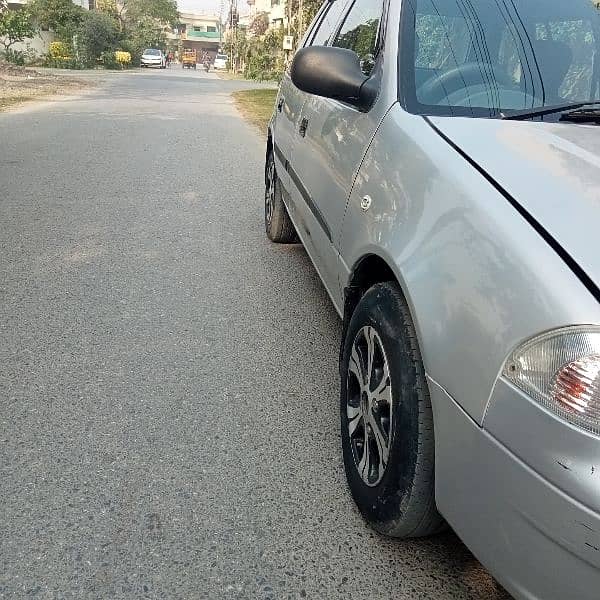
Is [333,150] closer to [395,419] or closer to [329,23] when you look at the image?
[395,419]

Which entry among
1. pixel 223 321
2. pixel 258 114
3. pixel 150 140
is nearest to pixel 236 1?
pixel 258 114

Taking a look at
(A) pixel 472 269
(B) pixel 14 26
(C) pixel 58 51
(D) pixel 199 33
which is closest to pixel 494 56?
(A) pixel 472 269

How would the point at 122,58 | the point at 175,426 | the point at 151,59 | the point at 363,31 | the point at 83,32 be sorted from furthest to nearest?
the point at 151,59 → the point at 122,58 → the point at 83,32 → the point at 363,31 → the point at 175,426

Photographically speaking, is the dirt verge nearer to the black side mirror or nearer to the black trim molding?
the black trim molding

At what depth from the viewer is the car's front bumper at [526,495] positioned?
1.32m

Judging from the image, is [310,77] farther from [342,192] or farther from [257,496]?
[257,496]

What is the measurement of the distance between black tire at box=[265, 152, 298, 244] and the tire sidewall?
9.24 ft

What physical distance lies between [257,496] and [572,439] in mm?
1278

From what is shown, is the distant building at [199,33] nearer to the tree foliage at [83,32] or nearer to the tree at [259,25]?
the tree at [259,25]

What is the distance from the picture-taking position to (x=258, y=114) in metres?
15.9

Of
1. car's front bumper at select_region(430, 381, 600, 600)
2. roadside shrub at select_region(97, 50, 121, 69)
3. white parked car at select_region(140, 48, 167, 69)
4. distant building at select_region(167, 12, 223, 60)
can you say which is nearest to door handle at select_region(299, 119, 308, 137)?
car's front bumper at select_region(430, 381, 600, 600)

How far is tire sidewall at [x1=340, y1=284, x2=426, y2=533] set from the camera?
185 cm

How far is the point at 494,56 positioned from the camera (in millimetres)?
2752

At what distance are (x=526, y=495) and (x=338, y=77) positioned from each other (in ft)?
5.87
